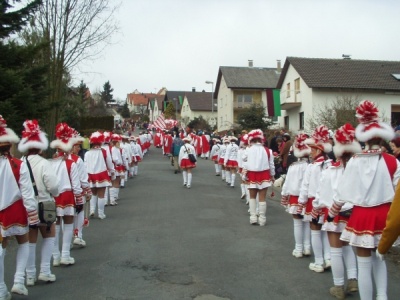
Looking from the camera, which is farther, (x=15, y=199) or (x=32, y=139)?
(x=32, y=139)

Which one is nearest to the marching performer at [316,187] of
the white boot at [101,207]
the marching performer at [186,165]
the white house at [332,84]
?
the white boot at [101,207]

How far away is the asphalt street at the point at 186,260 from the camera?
620 cm

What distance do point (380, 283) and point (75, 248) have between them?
18.8 feet

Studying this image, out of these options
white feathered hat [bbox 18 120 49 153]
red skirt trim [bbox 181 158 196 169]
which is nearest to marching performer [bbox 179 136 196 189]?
red skirt trim [bbox 181 158 196 169]

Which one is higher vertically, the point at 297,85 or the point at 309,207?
the point at 297,85

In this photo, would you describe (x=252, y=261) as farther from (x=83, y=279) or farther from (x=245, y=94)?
(x=245, y=94)

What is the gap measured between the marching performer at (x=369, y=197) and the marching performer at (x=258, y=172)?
18.1 ft

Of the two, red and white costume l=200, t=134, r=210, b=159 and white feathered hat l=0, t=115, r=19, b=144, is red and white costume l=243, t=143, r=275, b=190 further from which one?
red and white costume l=200, t=134, r=210, b=159

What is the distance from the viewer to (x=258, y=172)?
35.4ft

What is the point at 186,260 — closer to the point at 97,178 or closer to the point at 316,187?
the point at 316,187

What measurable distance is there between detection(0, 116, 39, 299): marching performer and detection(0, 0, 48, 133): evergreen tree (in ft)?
25.0

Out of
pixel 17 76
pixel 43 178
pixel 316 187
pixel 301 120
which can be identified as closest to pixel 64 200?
pixel 43 178

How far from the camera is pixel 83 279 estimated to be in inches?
266

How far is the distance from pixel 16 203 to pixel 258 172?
6202 mm
